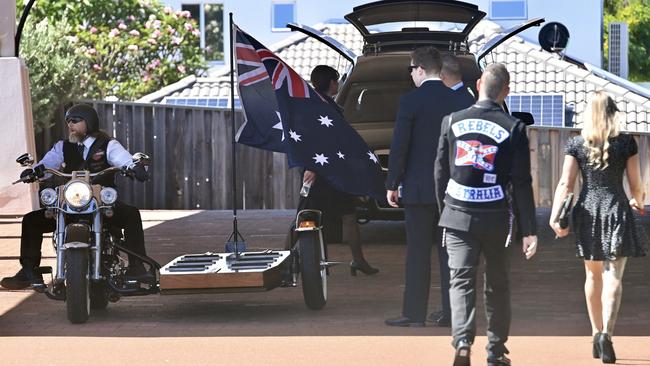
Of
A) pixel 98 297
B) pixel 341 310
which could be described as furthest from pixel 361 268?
pixel 98 297

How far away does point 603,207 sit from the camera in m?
9.48

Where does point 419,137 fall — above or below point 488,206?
above

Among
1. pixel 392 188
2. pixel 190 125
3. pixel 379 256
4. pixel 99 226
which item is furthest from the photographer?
pixel 190 125

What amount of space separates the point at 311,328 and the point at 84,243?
67.2 inches

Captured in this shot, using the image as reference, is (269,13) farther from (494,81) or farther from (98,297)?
(494,81)

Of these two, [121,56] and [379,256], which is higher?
[121,56]

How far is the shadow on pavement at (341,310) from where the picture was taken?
10.9 meters

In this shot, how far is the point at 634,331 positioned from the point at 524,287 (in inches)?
114

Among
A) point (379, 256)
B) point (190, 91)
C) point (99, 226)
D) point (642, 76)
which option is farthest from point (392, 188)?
point (642, 76)

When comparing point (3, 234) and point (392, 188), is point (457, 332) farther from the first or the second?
point (3, 234)

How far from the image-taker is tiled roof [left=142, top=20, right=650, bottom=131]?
3381 cm

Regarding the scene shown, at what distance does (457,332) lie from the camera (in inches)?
348
